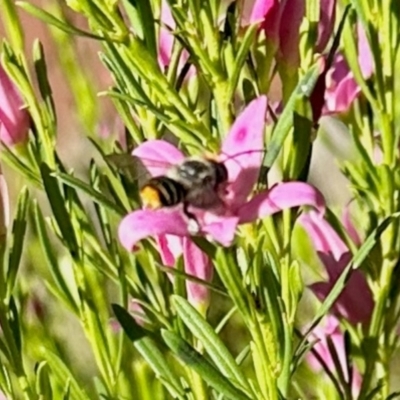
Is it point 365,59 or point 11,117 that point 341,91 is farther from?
point 11,117

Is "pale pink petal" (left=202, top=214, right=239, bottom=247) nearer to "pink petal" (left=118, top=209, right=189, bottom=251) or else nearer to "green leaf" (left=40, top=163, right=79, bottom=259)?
"pink petal" (left=118, top=209, right=189, bottom=251)

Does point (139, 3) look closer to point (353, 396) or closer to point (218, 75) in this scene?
point (218, 75)

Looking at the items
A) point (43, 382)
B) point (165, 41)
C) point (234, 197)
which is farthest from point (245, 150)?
point (43, 382)

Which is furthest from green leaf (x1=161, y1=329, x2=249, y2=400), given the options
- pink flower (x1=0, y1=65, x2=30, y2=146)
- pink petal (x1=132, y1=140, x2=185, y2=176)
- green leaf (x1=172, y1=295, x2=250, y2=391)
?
pink flower (x1=0, y1=65, x2=30, y2=146)

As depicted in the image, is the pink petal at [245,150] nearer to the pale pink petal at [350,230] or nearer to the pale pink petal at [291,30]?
the pale pink petal at [291,30]

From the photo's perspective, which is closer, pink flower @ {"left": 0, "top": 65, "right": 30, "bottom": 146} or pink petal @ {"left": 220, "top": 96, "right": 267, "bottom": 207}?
pink petal @ {"left": 220, "top": 96, "right": 267, "bottom": 207}

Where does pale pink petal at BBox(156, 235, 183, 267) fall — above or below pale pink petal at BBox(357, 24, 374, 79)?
below

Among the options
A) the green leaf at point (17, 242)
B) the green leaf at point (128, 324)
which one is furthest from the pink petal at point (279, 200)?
the green leaf at point (17, 242)
